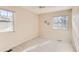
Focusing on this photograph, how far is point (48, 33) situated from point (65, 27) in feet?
3.69

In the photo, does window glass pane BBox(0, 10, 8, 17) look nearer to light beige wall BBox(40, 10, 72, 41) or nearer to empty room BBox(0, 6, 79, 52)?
empty room BBox(0, 6, 79, 52)

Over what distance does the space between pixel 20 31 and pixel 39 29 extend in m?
1.79

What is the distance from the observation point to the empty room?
3.61 metres

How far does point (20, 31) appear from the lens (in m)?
4.72

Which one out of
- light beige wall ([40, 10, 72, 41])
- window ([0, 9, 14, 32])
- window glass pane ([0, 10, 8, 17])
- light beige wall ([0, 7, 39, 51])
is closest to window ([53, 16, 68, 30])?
light beige wall ([40, 10, 72, 41])

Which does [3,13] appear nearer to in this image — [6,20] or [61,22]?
[6,20]

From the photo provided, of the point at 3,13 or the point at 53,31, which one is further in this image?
the point at 53,31

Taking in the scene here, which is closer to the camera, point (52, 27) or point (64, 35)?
point (64, 35)

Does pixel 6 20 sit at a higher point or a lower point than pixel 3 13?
lower

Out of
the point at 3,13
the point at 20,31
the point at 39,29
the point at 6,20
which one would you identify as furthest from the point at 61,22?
the point at 3,13

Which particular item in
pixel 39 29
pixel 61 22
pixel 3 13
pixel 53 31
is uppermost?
pixel 3 13
